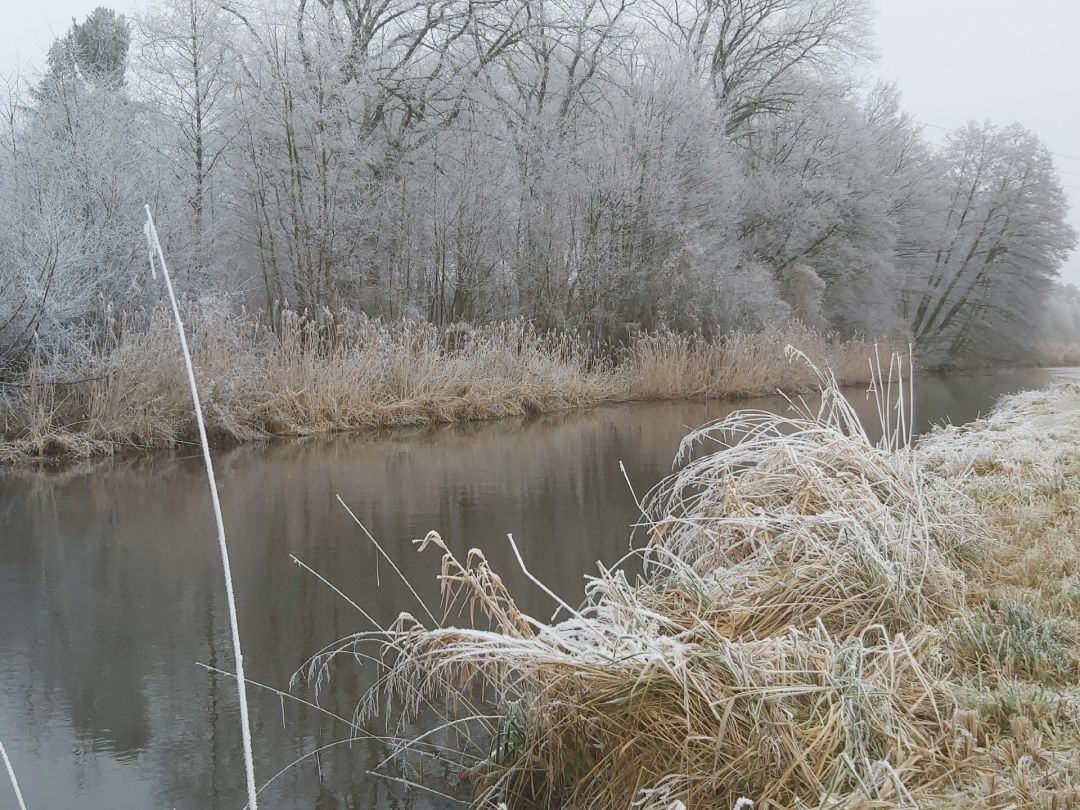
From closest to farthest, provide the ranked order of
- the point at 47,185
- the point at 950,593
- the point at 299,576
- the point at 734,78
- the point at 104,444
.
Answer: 1. the point at 950,593
2. the point at 299,576
3. the point at 104,444
4. the point at 47,185
5. the point at 734,78

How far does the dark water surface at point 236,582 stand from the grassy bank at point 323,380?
0.74 metres

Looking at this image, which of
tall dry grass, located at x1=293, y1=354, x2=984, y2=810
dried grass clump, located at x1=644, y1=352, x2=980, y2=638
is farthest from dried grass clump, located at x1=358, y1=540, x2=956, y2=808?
dried grass clump, located at x1=644, y1=352, x2=980, y2=638

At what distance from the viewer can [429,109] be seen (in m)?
17.3

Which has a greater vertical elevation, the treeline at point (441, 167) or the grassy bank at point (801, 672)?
the treeline at point (441, 167)

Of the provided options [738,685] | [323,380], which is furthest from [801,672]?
[323,380]

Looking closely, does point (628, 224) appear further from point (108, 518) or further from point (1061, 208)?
point (1061, 208)

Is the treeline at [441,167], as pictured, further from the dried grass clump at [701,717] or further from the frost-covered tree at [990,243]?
the dried grass clump at [701,717]

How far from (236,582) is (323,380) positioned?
705 cm

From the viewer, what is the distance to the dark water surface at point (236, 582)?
305cm

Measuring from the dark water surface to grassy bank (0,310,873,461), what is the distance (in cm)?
74

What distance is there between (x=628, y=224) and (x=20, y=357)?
1117 centimetres

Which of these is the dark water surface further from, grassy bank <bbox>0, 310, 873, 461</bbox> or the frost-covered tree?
the frost-covered tree

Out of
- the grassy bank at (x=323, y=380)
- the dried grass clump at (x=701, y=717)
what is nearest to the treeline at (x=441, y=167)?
the grassy bank at (x=323, y=380)

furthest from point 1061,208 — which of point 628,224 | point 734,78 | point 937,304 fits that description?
point 628,224
